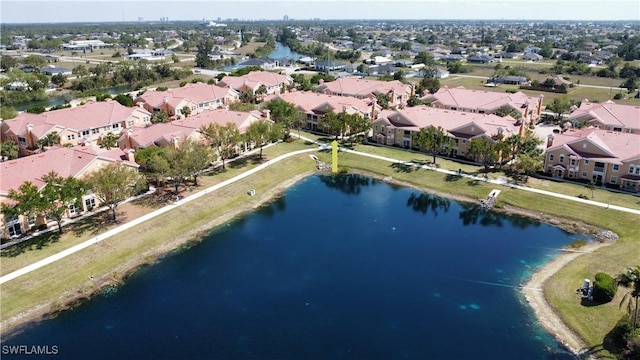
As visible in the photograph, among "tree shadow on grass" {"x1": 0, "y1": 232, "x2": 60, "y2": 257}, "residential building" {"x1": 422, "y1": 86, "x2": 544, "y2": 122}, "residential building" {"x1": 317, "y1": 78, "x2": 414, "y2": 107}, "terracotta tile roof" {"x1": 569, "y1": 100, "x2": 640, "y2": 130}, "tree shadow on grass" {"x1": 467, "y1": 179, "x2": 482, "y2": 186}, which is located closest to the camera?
"tree shadow on grass" {"x1": 0, "y1": 232, "x2": 60, "y2": 257}

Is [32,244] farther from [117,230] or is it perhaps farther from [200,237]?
[200,237]

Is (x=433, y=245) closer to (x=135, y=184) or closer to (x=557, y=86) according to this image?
(x=135, y=184)

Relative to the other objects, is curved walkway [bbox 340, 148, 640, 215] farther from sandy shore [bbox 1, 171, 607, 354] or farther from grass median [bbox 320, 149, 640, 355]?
sandy shore [bbox 1, 171, 607, 354]

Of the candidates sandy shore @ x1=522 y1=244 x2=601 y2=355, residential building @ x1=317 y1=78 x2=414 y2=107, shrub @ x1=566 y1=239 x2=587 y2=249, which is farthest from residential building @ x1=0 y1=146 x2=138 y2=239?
residential building @ x1=317 y1=78 x2=414 y2=107

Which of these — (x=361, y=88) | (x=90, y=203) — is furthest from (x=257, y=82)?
(x=90, y=203)

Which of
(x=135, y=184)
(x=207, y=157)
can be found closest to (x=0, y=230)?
(x=135, y=184)

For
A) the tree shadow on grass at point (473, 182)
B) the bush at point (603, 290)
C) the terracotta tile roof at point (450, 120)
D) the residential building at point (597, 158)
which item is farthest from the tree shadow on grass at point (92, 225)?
the residential building at point (597, 158)
